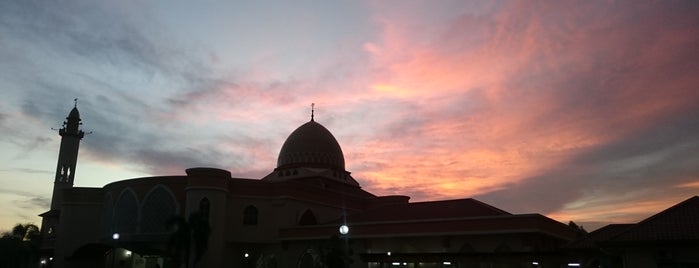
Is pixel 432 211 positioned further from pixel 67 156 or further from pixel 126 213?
pixel 67 156

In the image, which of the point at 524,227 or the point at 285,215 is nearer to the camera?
the point at 524,227

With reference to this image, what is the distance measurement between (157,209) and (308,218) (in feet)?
36.0

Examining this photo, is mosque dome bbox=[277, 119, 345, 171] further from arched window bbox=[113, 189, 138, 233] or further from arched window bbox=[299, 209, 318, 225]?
arched window bbox=[113, 189, 138, 233]

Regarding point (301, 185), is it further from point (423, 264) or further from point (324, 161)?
point (423, 264)

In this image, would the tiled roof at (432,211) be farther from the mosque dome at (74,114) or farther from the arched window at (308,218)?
the mosque dome at (74,114)

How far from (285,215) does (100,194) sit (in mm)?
17512

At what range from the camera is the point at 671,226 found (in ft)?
61.9

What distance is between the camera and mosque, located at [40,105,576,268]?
2858 centimetres

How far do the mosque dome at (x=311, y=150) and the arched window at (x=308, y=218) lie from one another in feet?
26.3

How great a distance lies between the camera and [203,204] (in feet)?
118

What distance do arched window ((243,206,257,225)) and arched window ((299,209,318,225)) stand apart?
3.49 meters

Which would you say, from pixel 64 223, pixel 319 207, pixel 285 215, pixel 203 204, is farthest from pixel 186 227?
pixel 64 223

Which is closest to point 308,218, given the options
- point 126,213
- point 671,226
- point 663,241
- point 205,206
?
point 205,206

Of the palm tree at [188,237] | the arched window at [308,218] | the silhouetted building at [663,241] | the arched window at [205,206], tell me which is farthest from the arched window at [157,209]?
the silhouetted building at [663,241]
